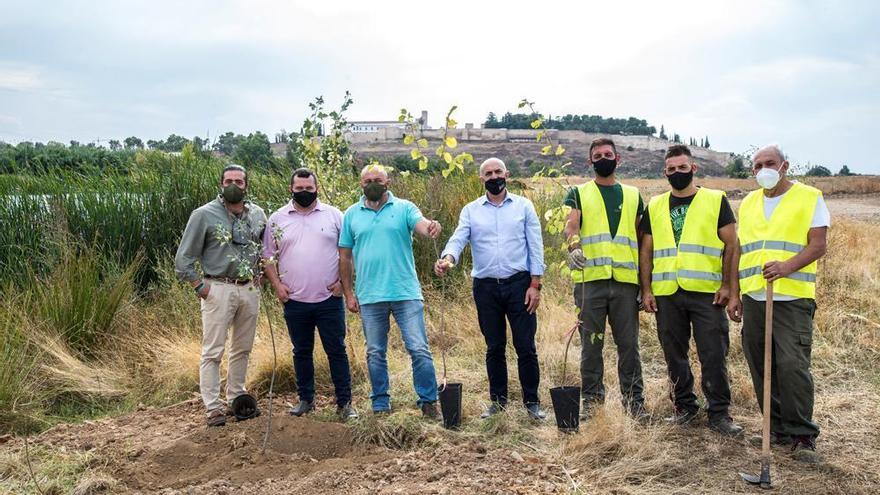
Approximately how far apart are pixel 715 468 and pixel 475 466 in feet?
4.89

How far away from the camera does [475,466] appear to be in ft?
14.2

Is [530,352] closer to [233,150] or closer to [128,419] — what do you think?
[128,419]

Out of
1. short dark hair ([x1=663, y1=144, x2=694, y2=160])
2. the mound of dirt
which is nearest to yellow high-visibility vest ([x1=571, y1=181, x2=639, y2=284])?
short dark hair ([x1=663, y1=144, x2=694, y2=160])

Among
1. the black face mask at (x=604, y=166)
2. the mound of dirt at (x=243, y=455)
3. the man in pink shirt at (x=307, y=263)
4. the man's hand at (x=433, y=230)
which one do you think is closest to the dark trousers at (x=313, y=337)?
the man in pink shirt at (x=307, y=263)

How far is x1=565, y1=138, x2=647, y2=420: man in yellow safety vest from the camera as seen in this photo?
5.09 metres

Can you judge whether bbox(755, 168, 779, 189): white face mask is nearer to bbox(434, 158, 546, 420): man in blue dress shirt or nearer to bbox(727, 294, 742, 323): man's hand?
bbox(727, 294, 742, 323): man's hand

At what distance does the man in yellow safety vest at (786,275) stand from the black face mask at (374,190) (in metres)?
2.50

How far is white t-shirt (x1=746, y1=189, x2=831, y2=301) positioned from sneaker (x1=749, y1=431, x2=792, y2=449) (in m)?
0.96

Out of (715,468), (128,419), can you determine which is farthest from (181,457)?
(715,468)

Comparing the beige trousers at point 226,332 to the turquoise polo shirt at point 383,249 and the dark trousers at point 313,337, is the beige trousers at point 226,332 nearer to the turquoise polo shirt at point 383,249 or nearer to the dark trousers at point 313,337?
the dark trousers at point 313,337

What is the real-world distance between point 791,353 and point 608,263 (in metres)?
1.29

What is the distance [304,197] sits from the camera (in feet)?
17.5

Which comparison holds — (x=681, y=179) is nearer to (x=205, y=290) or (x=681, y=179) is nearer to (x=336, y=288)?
(x=336, y=288)

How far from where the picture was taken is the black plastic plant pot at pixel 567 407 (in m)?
4.86
